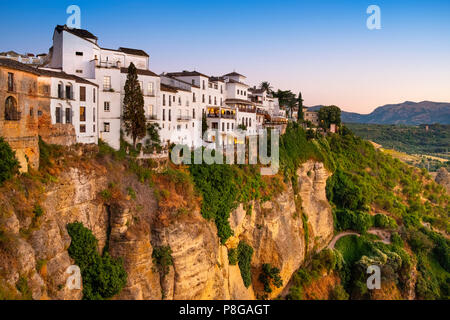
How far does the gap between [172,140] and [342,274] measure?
23.9 m

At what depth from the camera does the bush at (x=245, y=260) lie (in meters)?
32.4

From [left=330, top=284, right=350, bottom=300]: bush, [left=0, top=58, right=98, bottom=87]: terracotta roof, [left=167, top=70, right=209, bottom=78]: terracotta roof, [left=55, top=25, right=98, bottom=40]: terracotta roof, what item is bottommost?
[left=330, top=284, right=350, bottom=300]: bush

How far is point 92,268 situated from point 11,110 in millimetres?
9817

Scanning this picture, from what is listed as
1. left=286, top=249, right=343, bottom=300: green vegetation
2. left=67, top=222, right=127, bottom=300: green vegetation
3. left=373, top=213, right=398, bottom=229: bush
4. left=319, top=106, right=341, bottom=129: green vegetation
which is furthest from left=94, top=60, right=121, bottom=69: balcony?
left=319, top=106, right=341, bottom=129: green vegetation

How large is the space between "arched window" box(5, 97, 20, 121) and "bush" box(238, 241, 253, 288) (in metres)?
20.8

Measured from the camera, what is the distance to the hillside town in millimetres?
20281

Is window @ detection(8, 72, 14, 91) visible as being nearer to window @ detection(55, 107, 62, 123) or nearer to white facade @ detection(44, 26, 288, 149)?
window @ detection(55, 107, 62, 123)

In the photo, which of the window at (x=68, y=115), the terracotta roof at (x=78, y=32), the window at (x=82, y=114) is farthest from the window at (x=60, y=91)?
the terracotta roof at (x=78, y=32)

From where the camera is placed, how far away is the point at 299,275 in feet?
125

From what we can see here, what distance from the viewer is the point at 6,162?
17906 mm

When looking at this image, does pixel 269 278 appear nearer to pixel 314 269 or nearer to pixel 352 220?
pixel 314 269

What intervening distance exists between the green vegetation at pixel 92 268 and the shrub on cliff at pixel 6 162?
4.86 metres
